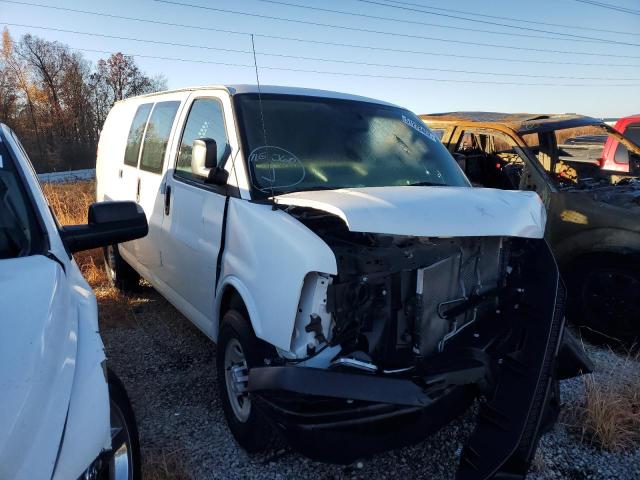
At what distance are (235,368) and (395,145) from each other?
190 cm

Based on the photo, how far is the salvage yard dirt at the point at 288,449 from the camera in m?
2.73

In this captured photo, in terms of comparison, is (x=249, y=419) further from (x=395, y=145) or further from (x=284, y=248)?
(x=395, y=145)

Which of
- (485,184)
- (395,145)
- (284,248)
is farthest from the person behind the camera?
(485,184)

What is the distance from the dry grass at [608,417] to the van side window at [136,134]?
4.20 meters

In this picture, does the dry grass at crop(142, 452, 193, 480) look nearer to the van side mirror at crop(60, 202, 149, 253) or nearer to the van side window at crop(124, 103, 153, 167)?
the van side mirror at crop(60, 202, 149, 253)

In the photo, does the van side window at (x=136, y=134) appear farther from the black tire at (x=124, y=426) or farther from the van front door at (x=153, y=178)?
the black tire at (x=124, y=426)

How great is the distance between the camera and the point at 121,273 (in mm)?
5566

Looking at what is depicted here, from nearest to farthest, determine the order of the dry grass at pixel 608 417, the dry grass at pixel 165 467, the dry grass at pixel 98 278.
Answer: the dry grass at pixel 165 467 → the dry grass at pixel 608 417 → the dry grass at pixel 98 278

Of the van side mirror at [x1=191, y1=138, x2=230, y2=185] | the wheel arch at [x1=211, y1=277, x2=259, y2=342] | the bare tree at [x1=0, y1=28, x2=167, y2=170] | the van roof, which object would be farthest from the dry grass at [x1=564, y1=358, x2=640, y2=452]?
the bare tree at [x1=0, y1=28, x2=167, y2=170]

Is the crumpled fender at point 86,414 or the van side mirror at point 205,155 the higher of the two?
the van side mirror at point 205,155

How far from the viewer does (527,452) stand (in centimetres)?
214

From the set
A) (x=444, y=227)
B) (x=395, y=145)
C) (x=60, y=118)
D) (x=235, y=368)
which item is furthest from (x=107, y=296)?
(x=60, y=118)

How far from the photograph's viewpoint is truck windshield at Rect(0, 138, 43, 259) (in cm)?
210


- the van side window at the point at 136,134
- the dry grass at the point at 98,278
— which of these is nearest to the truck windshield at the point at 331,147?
the van side window at the point at 136,134
